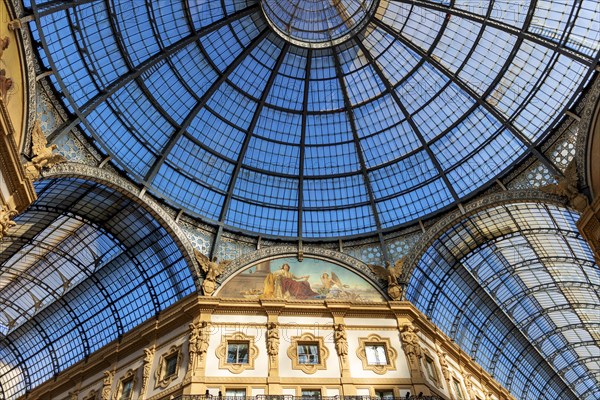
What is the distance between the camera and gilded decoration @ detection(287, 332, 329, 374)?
28641 mm

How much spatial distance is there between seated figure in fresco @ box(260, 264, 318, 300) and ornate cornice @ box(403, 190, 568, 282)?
692cm

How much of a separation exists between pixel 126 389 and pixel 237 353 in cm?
777

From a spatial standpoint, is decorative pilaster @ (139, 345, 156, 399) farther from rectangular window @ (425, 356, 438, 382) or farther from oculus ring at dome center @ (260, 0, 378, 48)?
oculus ring at dome center @ (260, 0, 378, 48)

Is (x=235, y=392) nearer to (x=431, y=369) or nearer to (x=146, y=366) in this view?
(x=146, y=366)

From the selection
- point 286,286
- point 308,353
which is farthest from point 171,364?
point 286,286

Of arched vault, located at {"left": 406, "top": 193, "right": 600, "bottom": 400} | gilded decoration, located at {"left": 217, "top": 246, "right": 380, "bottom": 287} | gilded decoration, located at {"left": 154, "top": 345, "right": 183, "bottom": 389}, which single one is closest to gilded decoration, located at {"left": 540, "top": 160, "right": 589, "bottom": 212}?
arched vault, located at {"left": 406, "top": 193, "right": 600, "bottom": 400}

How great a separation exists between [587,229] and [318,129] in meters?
19.3

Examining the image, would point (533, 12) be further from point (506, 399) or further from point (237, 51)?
point (506, 399)

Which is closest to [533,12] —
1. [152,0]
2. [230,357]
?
[152,0]

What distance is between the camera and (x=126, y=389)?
30.8m

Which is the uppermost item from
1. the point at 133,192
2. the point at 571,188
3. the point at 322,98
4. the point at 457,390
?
the point at 322,98

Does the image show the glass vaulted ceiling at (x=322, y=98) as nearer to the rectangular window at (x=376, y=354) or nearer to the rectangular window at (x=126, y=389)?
the rectangular window at (x=376, y=354)

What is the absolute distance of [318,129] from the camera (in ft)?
124

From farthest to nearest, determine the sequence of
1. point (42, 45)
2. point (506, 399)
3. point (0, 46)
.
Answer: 1. point (506, 399)
2. point (42, 45)
3. point (0, 46)
